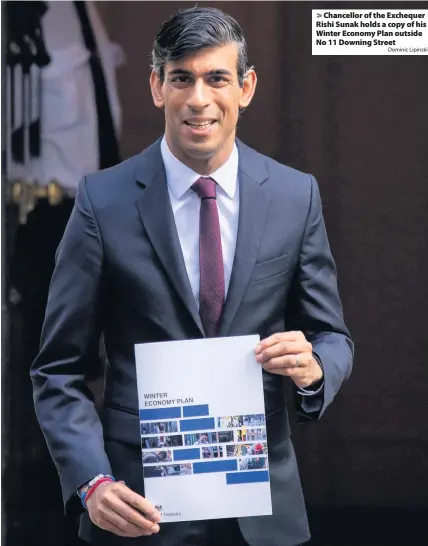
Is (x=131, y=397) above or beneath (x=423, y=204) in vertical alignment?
beneath

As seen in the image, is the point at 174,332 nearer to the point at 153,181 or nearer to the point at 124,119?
the point at 153,181

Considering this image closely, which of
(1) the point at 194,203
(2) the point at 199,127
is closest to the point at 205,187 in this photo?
(1) the point at 194,203

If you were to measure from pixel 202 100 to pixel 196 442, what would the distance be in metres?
0.83

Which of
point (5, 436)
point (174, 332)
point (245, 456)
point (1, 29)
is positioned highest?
point (1, 29)

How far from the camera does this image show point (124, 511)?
2.22 meters

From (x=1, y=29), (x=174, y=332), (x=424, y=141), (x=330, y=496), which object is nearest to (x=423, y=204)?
(x=424, y=141)

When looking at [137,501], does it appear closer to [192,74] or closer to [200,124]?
[200,124]

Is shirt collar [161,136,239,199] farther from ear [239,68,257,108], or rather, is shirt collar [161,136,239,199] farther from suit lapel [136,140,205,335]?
ear [239,68,257,108]

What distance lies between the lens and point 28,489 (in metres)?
3.36

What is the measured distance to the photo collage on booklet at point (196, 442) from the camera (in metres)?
2.33

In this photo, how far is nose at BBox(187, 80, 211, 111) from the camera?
2385 mm

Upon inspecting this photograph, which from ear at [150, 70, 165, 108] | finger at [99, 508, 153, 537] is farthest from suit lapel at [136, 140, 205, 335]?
finger at [99, 508, 153, 537]

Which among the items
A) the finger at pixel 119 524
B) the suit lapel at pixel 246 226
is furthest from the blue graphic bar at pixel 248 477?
the suit lapel at pixel 246 226

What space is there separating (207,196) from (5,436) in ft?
4.39
